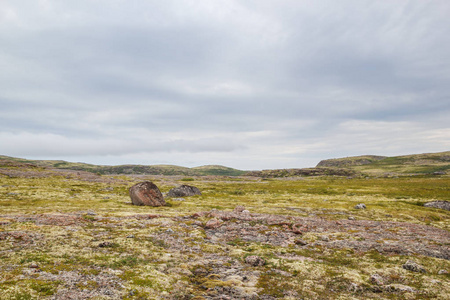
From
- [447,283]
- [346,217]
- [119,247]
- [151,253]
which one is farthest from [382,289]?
[346,217]

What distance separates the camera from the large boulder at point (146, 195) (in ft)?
195

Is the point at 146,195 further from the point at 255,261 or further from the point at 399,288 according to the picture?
the point at 399,288

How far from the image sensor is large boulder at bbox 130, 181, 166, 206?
59.3m

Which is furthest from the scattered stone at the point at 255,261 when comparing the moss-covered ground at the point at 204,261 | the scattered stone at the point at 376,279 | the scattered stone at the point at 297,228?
the scattered stone at the point at 297,228

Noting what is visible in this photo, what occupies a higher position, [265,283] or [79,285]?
A: [79,285]

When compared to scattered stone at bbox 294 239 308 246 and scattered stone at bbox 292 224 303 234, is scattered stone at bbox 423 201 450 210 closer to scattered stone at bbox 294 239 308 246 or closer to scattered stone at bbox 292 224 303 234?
scattered stone at bbox 292 224 303 234

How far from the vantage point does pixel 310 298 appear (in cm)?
1644

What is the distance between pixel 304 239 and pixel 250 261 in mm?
12703

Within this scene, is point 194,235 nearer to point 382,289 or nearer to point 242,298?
point 242,298

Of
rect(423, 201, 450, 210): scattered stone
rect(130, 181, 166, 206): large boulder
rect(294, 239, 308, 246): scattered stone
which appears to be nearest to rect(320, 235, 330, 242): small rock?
rect(294, 239, 308, 246): scattered stone

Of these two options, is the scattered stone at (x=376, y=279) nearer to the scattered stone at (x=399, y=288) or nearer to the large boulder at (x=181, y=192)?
the scattered stone at (x=399, y=288)

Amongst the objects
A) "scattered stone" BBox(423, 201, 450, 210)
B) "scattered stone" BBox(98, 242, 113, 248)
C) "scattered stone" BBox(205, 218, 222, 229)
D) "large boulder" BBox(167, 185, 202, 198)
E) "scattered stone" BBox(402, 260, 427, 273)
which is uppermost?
"scattered stone" BBox(98, 242, 113, 248)

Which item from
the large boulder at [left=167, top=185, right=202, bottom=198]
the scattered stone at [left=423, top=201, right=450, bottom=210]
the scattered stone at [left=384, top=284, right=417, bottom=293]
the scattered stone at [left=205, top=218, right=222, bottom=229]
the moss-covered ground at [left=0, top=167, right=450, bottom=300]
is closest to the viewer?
the moss-covered ground at [left=0, top=167, right=450, bottom=300]

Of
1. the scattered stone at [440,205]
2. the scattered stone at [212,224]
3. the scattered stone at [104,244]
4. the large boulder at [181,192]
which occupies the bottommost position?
the scattered stone at [440,205]
